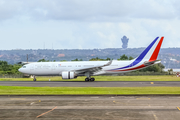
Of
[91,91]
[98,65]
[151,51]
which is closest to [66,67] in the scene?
[98,65]

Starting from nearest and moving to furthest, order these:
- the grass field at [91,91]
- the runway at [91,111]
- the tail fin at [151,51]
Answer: the runway at [91,111] → the grass field at [91,91] → the tail fin at [151,51]

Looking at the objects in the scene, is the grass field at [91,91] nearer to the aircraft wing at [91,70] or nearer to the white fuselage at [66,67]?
the aircraft wing at [91,70]

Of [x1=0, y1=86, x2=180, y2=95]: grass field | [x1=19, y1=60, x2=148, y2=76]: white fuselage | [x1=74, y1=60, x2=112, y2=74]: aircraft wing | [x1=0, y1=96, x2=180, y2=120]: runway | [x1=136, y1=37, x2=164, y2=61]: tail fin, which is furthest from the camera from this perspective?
[x1=136, y1=37, x2=164, y2=61]: tail fin

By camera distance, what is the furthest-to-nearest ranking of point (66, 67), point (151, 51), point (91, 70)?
point (151, 51), point (66, 67), point (91, 70)

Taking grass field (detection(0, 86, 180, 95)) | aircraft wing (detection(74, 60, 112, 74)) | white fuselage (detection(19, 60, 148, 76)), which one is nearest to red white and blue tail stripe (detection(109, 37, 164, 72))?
white fuselage (detection(19, 60, 148, 76))

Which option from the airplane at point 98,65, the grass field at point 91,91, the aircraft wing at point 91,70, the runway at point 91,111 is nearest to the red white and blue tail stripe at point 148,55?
the airplane at point 98,65

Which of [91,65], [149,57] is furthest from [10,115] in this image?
[149,57]

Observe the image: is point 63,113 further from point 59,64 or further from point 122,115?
point 59,64

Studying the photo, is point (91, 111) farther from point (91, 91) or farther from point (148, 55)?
point (148, 55)

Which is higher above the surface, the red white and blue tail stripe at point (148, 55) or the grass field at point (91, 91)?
the red white and blue tail stripe at point (148, 55)

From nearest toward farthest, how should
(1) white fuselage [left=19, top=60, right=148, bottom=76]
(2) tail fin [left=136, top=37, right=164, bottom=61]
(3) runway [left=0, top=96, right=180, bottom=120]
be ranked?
1. (3) runway [left=0, top=96, right=180, bottom=120]
2. (1) white fuselage [left=19, top=60, right=148, bottom=76]
3. (2) tail fin [left=136, top=37, right=164, bottom=61]

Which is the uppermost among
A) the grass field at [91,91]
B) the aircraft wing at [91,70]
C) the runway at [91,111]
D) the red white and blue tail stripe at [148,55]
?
the red white and blue tail stripe at [148,55]

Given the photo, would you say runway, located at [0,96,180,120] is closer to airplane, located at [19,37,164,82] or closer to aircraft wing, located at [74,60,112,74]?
aircraft wing, located at [74,60,112,74]

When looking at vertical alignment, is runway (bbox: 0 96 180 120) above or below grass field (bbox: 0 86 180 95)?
below
